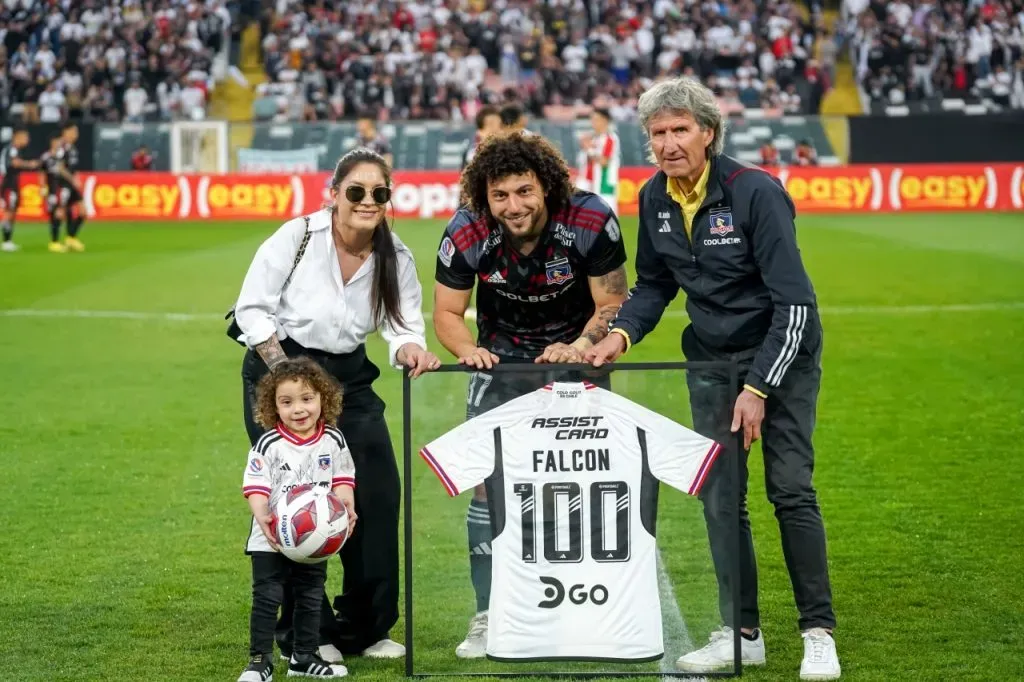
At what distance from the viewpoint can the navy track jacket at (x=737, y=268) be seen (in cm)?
515

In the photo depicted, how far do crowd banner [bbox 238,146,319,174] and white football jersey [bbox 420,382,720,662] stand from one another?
1106 inches

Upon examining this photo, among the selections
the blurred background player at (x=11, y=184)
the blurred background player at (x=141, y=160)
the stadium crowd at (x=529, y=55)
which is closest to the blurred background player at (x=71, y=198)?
the blurred background player at (x=11, y=184)

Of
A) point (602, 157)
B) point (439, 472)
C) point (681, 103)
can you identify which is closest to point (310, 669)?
point (439, 472)

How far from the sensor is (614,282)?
570 centimetres

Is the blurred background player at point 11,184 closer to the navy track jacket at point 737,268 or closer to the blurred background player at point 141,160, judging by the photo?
the blurred background player at point 141,160

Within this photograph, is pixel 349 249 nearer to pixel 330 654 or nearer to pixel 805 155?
pixel 330 654

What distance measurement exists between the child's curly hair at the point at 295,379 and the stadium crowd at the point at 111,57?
30.8 m

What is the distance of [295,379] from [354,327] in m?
0.44

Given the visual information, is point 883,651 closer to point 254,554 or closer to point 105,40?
point 254,554

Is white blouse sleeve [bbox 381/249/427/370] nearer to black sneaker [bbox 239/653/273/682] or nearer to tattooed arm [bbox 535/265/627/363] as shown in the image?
tattooed arm [bbox 535/265/627/363]

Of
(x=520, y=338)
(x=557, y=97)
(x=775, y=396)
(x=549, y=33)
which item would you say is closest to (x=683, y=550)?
(x=775, y=396)

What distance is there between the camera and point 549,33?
37.3 meters

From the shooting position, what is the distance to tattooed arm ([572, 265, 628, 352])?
18.6 feet

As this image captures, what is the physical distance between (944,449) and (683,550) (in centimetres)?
474
